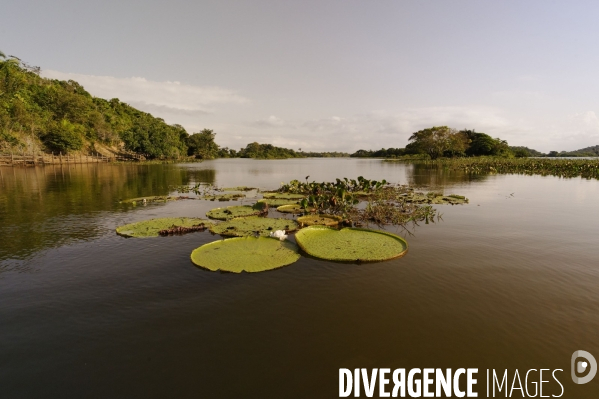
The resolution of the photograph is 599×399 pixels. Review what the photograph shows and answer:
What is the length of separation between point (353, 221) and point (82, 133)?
67.7 meters

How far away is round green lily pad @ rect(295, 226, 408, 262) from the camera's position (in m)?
7.04

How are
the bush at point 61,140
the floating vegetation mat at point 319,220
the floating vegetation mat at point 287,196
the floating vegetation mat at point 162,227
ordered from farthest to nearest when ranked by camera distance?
the bush at point 61,140
the floating vegetation mat at point 287,196
the floating vegetation mat at point 319,220
the floating vegetation mat at point 162,227

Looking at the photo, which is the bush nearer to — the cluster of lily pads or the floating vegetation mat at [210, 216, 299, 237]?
the cluster of lily pads

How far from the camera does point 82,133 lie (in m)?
58.6

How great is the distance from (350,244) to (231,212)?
5.67 meters

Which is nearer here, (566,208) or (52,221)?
(52,221)

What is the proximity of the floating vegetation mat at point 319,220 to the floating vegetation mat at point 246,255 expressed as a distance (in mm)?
2229

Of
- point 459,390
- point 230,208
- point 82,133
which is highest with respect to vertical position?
point 82,133

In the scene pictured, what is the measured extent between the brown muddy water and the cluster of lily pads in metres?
0.39

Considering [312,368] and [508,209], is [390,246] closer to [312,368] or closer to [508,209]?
[312,368]

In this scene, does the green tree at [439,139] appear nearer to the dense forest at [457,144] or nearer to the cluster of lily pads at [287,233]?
the dense forest at [457,144]

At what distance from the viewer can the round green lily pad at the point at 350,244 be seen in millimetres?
7039

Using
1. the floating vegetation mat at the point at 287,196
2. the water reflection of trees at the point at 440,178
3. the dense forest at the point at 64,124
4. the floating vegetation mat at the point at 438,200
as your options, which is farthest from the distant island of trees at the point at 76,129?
the floating vegetation mat at the point at 438,200

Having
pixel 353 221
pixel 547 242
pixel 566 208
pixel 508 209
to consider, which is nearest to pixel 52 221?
pixel 353 221
